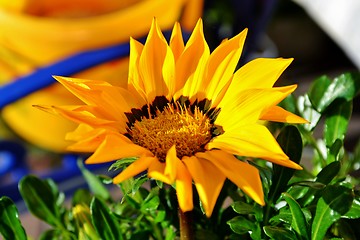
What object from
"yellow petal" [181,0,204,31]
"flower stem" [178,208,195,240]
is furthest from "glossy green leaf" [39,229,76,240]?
"yellow petal" [181,0,204,31]

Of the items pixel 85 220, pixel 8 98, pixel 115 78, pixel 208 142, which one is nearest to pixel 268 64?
pixel 208 142

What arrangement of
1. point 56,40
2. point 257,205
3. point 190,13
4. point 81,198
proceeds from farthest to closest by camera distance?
point 190,13 < point 56,40 < point 81,198 < point 257,205

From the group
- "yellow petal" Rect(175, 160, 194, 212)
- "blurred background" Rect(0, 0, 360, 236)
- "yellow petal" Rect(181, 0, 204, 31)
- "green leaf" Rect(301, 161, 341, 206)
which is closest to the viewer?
"yellow petal" Rect(175, 160, 194, 212)

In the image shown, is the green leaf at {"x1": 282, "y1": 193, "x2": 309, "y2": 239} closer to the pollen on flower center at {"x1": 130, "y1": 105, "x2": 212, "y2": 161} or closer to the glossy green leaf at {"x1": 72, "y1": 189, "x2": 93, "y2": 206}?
the pollen on flower center at {"x1": 130, "y1": 105, "x2": 212, "y2": 161}

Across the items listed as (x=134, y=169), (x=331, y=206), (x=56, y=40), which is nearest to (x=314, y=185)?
(x=331, y=206)

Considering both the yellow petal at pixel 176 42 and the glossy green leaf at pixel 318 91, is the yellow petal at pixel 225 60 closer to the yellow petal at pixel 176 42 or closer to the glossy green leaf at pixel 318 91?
the yellow petal at pixel 176 42

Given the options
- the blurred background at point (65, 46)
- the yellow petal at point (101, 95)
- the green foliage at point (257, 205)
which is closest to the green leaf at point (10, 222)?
the green foliage at point (257, 205)

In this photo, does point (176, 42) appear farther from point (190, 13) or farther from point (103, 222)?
point (190, 13)
